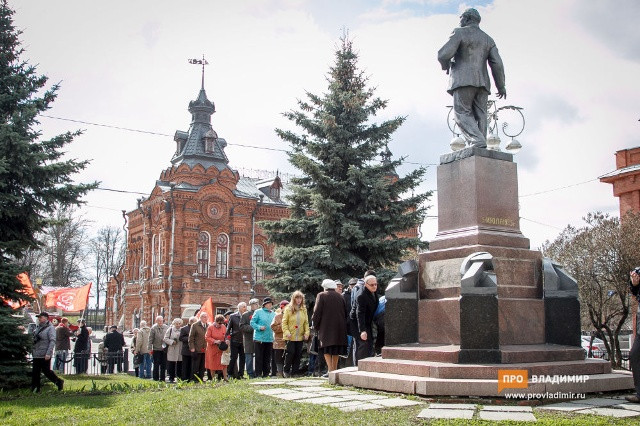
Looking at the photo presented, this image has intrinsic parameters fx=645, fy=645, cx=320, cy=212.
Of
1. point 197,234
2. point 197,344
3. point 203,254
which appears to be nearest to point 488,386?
point 197,344

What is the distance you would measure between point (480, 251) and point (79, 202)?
10.2 metres

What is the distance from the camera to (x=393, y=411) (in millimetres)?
6387

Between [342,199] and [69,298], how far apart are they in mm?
11767

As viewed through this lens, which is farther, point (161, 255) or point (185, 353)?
point (161, 255)

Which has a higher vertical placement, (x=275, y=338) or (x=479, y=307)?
(x=479, y=307)

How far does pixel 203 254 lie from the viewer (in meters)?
43.7

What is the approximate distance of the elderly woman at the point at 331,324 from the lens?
10.7 m

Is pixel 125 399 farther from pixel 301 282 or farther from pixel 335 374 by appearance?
pixel 301 282

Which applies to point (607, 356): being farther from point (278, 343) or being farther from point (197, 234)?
point (197, 234)

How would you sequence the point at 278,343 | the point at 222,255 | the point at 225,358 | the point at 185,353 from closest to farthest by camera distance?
the point at 278,343
the point at 225,358
the point at 185,353
the point at 222,255

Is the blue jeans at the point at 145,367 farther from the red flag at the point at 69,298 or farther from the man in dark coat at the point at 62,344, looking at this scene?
the red flag at the point at 69,298

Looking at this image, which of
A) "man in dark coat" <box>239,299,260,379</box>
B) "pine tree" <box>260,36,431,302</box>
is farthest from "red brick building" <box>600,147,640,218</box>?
"man in dark coat" <box>239,299,260,379</box>

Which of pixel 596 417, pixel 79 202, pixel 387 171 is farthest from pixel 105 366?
pixel 596 417

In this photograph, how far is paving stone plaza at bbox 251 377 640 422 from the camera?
19.8 ft
